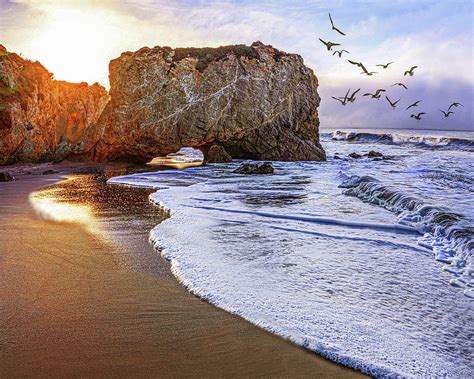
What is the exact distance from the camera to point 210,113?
2025 centimetres

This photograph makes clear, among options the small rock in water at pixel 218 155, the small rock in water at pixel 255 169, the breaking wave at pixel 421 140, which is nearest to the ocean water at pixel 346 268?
the small rock in water at pixel 255 169

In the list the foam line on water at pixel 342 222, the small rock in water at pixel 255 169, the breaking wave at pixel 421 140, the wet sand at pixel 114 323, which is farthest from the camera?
the breaking wave at pixel 421 140

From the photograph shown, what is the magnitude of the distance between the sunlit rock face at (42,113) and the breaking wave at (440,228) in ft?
48.8

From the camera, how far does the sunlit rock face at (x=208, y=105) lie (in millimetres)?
19969

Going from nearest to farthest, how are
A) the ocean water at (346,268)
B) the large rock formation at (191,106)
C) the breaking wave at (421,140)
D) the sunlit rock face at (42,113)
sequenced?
the ocean water at (346,268), the sunlit rock face at (42,113), the large rock formation at (191,106), the breaking wave at (421,140)

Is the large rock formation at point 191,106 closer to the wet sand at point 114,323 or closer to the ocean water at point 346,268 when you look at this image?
the ocean water at point 346,268

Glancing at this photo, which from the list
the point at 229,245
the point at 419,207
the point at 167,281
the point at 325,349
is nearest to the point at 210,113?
the point at 419,207

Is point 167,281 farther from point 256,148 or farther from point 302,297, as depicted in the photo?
point 256,148

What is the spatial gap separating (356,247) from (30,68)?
67.0 feet

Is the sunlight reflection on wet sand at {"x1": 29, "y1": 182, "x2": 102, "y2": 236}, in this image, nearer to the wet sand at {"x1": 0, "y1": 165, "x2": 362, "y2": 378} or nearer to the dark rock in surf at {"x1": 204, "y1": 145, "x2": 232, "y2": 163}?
the wet sand at {"x1": 0, "y1": 165, "x2": 362, "y2": 378}

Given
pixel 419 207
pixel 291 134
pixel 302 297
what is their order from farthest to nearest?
pixel 291 134 < pixel 419 207 < pixel 302 297

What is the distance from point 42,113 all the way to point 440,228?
19.6m

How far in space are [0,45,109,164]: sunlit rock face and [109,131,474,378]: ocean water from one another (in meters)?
11.2

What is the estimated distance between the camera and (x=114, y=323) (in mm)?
3184
